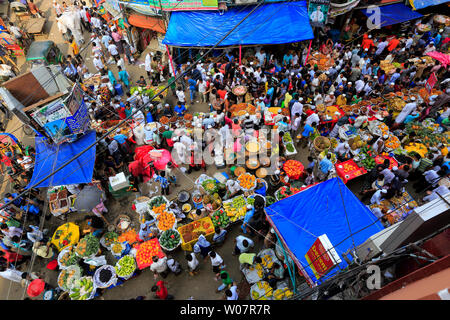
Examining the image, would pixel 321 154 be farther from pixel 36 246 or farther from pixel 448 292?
pixel 36 246

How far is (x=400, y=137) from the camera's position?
11352mm

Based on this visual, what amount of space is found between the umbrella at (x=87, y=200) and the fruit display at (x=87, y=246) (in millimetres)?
995

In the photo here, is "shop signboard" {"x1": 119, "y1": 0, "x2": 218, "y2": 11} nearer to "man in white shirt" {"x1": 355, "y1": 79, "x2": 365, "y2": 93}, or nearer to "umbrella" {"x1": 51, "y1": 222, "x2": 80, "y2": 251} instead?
"man in white shirt" {"x1": 355, "y1": 79, "x2": 365, "y2": 93}

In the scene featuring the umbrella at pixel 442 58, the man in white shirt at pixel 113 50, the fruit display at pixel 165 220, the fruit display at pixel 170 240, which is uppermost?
the man in white shirt at pixel 113 50

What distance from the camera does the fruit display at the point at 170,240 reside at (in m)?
8.49

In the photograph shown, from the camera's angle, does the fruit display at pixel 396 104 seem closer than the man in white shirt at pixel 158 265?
No

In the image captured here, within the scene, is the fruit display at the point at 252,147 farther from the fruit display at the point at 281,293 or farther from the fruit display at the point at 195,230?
the fruit display at the point at 281,293

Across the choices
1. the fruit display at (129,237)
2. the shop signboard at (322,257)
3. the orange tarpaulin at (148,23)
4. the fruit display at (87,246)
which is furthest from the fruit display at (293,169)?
the orange tarpaulin at (148,23)

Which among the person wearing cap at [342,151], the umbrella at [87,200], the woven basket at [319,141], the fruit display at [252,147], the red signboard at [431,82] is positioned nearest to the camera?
the umbrella at [87,200]

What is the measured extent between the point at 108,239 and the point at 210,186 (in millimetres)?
4052

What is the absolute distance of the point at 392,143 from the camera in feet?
35.0

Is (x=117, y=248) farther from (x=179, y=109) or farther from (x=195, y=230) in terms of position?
(x=179, y=109)

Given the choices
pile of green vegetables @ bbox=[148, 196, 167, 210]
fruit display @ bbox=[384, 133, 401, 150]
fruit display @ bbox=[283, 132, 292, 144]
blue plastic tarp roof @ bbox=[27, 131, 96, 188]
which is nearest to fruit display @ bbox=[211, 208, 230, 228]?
pile of green vegetables @ bbox=[148, 196, 167, 210]

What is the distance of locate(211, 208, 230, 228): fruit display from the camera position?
895cm
